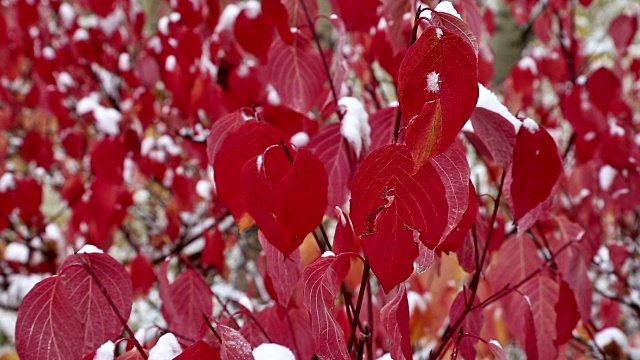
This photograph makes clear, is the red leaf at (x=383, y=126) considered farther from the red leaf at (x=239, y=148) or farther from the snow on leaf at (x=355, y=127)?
the red leaf at (x=239, y=148)

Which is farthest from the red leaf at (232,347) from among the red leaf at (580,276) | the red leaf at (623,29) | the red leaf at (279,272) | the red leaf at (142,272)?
the red leaf at (623,29)

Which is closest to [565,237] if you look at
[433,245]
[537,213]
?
[537,213]

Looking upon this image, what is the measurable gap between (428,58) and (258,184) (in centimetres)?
21

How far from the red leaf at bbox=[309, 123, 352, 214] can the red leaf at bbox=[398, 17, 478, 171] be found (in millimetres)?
287

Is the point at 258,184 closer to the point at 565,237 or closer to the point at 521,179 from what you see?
the point at 521,179

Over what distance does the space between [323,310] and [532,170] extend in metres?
0.30

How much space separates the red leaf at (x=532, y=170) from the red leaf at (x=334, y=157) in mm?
215

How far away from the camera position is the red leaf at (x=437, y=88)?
493 millimetres

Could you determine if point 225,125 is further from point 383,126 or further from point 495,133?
point 495,133

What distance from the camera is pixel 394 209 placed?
563 mm

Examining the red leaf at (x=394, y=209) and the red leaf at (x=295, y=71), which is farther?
the red leaf at (x=295, y=71)

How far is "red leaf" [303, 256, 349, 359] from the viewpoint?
0.61 metres

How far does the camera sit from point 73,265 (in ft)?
2.26

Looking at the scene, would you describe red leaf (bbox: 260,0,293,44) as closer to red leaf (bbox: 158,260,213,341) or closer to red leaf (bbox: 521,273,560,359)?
red leaf (bbox: 158,260,213,341)
